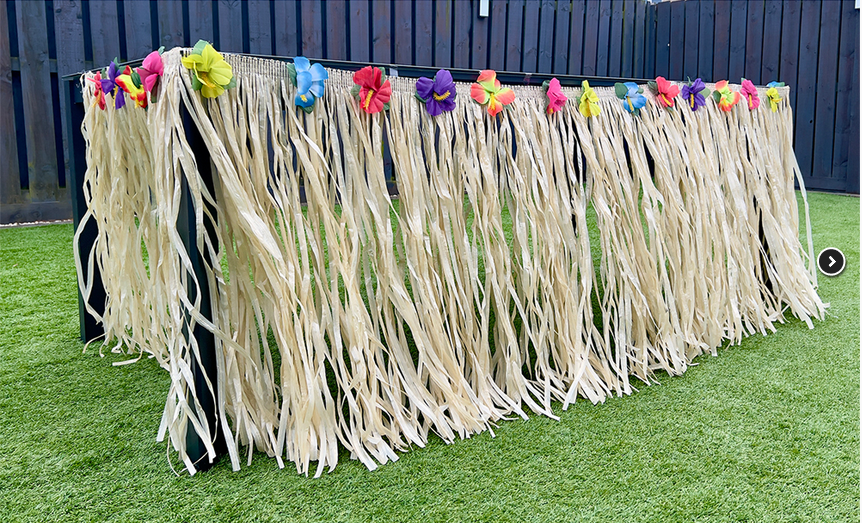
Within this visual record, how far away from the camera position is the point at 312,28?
4.92 meters

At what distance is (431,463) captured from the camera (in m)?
1.44

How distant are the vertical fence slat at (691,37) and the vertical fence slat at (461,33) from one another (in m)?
2.40

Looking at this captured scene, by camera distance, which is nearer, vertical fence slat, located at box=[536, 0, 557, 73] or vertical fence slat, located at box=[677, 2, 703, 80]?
vertical fence slat, located at box=[536, 0, 557, 73]

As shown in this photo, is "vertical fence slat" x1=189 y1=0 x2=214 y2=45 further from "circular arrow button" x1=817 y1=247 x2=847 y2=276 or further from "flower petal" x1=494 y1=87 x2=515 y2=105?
"circular arrow button" x1=817 y1=247 x2=847 y2=276

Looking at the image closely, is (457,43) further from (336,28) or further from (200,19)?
(200,19)

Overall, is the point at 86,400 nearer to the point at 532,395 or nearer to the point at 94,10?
the point at 532,395

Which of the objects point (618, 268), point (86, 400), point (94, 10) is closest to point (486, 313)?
point (618, 268)

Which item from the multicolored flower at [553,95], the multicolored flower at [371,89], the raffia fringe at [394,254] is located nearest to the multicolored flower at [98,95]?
the raffia fringe at [394,254]

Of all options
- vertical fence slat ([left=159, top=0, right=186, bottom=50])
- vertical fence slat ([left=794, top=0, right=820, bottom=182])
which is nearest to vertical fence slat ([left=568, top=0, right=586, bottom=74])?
vertical fence slat ([left=794, top=0, right=820, bottom=182])

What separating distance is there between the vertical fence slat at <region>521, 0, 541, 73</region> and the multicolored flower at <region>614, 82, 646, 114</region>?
4.10m

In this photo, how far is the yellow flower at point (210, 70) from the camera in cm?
120

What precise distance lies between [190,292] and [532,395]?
976 millimetres

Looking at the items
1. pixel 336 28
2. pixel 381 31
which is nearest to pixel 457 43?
pixel 381 31

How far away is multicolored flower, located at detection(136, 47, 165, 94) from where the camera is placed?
1237 millimetres
